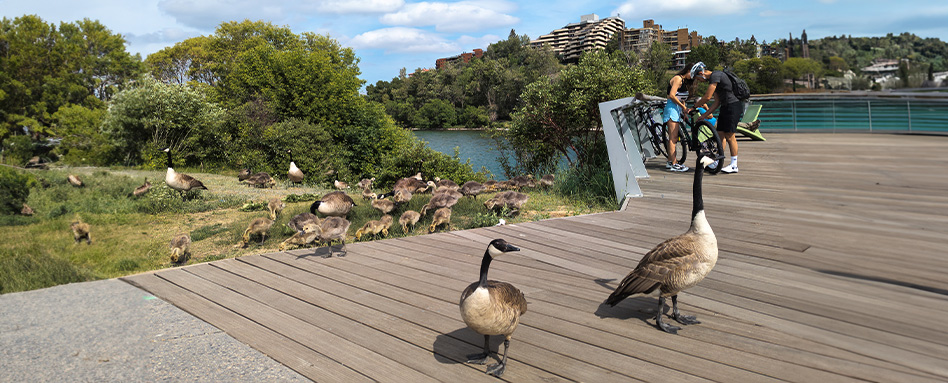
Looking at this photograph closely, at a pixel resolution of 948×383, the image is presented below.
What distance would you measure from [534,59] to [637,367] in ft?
262

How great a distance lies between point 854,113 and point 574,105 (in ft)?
22.0

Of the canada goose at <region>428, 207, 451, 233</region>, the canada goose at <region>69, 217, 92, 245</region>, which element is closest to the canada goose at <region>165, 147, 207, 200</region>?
the canada goose at <region>69, 217, 92, 245</region>

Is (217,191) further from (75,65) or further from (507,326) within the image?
(75,65)

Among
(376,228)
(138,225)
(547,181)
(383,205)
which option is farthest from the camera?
(547,181)

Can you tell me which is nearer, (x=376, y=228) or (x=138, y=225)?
Result: (x=376, y=228)

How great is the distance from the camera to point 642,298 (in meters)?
4.62

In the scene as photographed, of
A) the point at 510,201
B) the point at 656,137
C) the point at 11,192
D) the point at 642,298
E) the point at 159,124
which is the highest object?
the point at 159,124

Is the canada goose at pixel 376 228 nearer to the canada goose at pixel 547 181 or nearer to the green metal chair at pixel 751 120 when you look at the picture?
the canada goose at pixel 547 181

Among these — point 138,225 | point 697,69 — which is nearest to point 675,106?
point 697,69

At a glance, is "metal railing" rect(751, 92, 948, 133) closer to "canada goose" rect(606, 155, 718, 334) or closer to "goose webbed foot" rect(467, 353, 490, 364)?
"canada goose" rect(606, 155, 718, 334)

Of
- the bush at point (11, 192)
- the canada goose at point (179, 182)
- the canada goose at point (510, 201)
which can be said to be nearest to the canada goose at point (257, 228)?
the canada goose at point (510, 201)

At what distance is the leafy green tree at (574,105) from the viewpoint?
15172mm

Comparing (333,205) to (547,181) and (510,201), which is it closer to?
(510,201)

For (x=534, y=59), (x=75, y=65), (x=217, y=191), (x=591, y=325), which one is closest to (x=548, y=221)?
(x=591, y=325)
